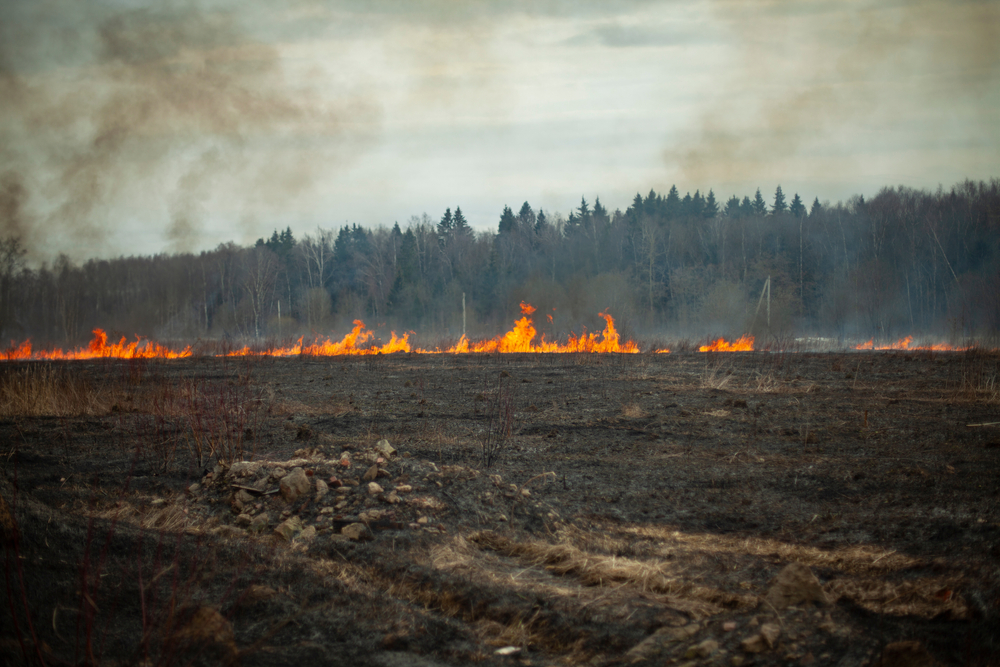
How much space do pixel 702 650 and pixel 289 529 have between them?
11.1 feet

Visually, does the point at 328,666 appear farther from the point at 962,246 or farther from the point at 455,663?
the point at 962,246

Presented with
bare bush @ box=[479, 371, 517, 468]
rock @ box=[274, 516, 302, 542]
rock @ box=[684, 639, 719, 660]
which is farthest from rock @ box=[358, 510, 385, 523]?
rock @ box=[684, 639, 719, 660]

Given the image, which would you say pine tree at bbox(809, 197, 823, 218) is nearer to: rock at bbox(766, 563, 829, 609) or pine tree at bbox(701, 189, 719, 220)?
pine tree at bbox(701, 189, 719, 220)

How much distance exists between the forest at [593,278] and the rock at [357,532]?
3736cm

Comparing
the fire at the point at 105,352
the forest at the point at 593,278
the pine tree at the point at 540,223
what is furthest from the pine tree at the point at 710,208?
the fire at the point at 105,352

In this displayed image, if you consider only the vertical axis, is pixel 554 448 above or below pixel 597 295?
below

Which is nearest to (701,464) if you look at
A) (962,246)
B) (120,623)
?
(120,623)

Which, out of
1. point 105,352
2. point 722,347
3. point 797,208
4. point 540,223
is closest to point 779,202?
point 797,208

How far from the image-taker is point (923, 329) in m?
45.6

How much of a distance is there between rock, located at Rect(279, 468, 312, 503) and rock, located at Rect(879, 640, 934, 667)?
177 inches

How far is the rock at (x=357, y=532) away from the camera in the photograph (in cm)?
483

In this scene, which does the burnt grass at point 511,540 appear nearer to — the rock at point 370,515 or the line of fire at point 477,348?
the rock at point 370,515

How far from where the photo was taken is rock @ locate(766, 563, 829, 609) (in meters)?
3.41

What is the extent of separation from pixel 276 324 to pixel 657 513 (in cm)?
5130
